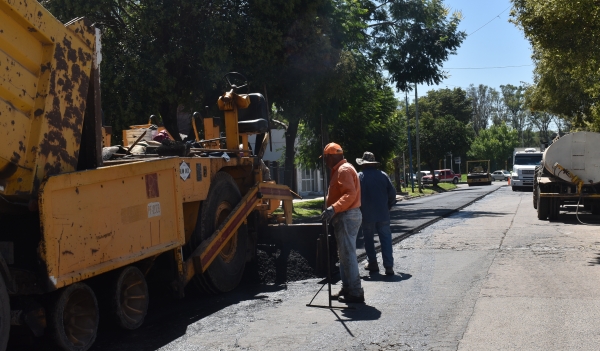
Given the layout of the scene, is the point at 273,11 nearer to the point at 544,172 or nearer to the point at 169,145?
the point at 544,172

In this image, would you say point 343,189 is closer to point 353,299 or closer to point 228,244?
point 353,299

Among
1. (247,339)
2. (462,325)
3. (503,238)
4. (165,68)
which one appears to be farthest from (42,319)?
(165,68)

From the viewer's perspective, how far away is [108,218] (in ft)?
20.4

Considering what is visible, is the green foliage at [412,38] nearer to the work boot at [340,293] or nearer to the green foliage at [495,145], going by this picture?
the work boot at [340,293]

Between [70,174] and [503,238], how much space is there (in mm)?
10571

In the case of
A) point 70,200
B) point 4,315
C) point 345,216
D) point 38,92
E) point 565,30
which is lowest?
point 4,315

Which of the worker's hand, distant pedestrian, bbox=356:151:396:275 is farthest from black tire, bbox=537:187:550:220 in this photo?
the worker's hand

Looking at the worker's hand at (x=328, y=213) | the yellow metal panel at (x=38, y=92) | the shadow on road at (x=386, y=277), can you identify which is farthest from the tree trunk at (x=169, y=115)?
the yellow metal panel at (x=38, y=92)

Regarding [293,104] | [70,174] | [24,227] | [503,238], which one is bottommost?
[503,238]

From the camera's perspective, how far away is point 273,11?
61.6ft

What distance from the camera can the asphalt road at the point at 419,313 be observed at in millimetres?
6324

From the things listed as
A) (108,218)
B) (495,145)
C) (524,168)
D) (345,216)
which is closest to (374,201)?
(345,216)

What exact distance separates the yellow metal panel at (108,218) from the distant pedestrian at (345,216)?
1791 millimetres

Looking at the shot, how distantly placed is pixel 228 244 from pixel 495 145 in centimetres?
9740
